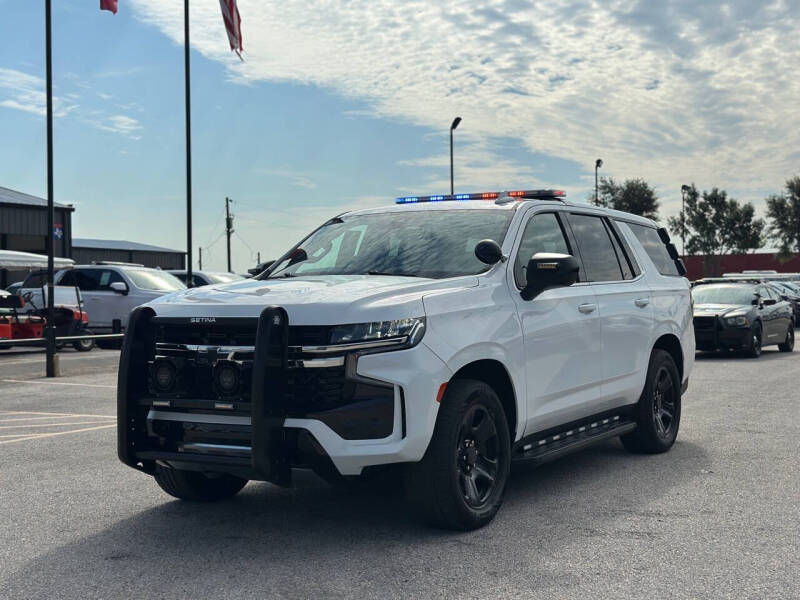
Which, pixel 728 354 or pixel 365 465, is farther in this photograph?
pixel 728 354

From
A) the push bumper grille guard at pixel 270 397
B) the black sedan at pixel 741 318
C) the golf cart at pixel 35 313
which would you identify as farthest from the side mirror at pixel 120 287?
the push bumper grille guard at pixel 270 397

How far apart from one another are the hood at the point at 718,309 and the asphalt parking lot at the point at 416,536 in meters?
10.8

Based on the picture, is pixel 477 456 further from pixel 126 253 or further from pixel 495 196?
pixel 126 253

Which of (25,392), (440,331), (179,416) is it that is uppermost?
(440,331)

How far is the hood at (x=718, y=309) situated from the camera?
60.1ft

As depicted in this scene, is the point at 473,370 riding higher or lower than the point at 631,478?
higher

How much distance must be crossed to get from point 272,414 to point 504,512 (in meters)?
1.76

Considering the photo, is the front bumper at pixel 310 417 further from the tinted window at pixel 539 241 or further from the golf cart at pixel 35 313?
the golf cart at pixel 35 313

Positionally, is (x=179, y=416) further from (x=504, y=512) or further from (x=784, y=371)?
(x=784, y=371)

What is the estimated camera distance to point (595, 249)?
23.1ft

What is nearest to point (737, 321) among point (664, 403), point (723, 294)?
point (723, 294)

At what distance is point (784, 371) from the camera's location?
1528cm

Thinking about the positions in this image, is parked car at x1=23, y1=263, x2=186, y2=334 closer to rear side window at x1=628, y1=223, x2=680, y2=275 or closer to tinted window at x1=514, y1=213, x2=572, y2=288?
rear side window at x1=628, y1=223, x2=680, y2=275

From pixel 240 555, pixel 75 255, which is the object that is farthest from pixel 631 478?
pixel 75 255
